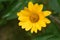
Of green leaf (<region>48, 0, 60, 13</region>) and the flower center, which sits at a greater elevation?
green leaf (<region>48, 0, 60, 13</region>)

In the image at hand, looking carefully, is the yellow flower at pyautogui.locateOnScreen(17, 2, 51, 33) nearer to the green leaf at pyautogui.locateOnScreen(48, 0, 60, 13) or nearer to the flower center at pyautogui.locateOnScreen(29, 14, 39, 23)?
the flower center at pyautogui.locateOnScreen(29, 14, 39, 23)

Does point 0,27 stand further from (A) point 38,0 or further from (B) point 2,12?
(A) point 38,0

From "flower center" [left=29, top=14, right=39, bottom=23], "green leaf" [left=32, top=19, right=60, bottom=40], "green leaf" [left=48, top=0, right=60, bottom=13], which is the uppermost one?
"green leaf" [left=48, top=0, right=60, bottom=13]

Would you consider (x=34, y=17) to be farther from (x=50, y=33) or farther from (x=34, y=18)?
(x=50, y=33)

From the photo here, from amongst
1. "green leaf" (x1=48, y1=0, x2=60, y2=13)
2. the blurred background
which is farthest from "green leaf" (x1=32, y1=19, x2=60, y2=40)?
"green leaf" (x1=48, y1=0, x2=60, y2=13)

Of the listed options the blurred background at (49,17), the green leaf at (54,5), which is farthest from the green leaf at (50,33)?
the green leaf at (54,5)

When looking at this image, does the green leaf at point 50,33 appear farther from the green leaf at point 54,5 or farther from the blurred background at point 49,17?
the green leaf at point 54,5

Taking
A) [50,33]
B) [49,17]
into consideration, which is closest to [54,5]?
[49,17]

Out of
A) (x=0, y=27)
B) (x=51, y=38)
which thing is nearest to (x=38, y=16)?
(x=51, y=38)
